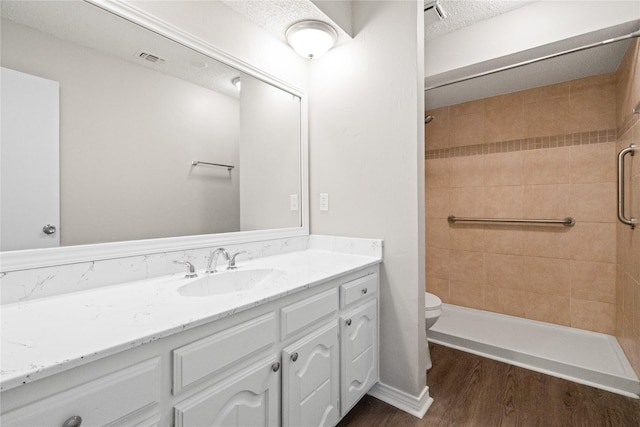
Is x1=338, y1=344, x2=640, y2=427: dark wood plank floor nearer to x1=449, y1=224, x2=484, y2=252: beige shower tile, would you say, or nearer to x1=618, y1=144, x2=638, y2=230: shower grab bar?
x1=618, y1=144, x2=638, y2=230: shower grab bar

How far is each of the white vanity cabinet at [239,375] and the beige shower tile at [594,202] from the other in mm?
2029

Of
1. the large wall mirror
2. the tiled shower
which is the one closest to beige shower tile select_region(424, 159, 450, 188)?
the tiled shower

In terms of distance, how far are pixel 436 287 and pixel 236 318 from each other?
8.85 ft

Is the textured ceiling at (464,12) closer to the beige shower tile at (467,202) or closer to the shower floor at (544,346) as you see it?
the beige shower tile at (467,202)

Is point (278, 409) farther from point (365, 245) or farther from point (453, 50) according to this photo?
point (453, 50)

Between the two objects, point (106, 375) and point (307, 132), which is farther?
point (307, 132)

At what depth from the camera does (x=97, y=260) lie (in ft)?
3.67

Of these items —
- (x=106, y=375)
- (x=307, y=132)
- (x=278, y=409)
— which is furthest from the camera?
(x=307, y=132)

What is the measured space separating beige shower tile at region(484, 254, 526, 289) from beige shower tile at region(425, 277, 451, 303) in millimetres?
379

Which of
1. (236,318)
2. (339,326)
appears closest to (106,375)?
(236,318)

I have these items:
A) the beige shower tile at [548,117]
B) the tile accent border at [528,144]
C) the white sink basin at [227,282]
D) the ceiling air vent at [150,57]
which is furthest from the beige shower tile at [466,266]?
the ceiling air vent at [150,57]

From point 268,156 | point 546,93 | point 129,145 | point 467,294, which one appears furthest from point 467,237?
point 129,145

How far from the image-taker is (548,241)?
2553mm

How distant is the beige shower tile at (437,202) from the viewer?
10.1 ft
